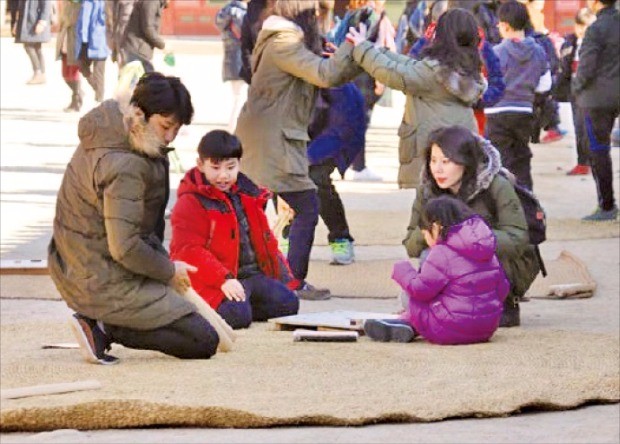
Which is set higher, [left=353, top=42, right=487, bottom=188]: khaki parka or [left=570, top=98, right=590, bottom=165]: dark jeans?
[left=353, top=42, right=487, bottom=188]: khaki parka

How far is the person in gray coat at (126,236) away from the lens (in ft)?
27.1

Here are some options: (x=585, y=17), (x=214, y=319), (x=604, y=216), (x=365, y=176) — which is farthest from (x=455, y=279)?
(x=585, y=17)

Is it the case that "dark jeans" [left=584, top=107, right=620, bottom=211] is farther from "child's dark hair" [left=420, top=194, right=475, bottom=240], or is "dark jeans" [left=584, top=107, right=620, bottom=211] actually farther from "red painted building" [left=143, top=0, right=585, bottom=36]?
"red painted building" [left=143, top=0, right=585, bottom=36]

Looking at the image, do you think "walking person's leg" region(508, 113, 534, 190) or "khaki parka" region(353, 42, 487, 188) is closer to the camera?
"khaki parka" region(353, 42, 487, 188)

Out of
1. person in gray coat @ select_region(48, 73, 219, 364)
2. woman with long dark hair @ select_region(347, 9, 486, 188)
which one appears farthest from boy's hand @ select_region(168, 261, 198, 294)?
woman with long dark hair @ select_region(347, 9, 486, 188)

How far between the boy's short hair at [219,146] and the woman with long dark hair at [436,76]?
142cm

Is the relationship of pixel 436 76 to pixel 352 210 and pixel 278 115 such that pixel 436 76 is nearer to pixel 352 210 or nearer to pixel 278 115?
pixel 278 115

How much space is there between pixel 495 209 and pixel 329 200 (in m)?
2.40

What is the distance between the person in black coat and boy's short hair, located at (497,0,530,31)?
3.50ft

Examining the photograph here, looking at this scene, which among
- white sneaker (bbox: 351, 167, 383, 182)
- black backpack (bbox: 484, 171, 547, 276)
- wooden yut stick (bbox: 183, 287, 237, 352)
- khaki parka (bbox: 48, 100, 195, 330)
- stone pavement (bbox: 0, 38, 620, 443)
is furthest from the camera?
white sneaker (bbox: 351, 167, 383, 182)

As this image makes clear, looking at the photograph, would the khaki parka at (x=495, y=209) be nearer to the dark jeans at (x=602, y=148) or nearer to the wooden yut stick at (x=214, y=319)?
the wooden yut stick at (x=214, y=319)

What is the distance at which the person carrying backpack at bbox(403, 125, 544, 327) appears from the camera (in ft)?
31.4

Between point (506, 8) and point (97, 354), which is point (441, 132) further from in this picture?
point (506, 8)

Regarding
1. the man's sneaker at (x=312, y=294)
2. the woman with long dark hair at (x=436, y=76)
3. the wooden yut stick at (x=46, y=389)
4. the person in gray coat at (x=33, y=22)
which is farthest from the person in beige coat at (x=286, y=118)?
the person in gray coat at (x=33, y=22)
